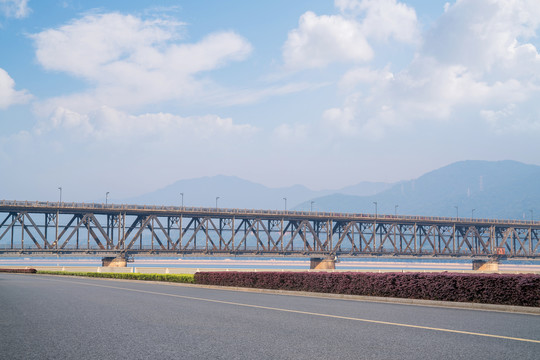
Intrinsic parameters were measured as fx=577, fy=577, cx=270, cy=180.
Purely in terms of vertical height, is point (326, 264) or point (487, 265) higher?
point (326, 264)

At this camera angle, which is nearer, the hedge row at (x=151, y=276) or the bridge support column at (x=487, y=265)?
the hedge row at (x=151, y=276)

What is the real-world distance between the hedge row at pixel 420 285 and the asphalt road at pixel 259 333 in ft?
6.25

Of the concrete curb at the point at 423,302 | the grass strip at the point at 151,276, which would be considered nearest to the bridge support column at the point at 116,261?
the grass strip at the point at 151,276

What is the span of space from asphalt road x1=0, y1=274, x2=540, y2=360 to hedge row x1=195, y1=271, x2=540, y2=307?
6.25ft

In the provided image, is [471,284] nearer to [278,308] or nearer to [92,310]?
[278,308]

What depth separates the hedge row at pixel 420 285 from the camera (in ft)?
61.2

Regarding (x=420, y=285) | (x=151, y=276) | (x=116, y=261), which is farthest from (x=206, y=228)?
(x=420, y=285)

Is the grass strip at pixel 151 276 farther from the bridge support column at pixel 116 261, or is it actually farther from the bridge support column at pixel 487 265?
the bridge support column at pixel 487 265

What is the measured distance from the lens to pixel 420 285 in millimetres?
22125

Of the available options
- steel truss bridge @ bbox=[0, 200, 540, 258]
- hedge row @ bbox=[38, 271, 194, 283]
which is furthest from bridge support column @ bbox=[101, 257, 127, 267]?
hedge row @ bbox=[38, 271, 194, 283]

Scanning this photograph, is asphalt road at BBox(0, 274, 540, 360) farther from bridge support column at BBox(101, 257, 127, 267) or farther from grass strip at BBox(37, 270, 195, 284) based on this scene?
bridge support column at BBox(101, 257, 127, 267)

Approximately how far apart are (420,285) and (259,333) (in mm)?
12062

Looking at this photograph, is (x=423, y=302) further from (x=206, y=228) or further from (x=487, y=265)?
(x=487, y=265)

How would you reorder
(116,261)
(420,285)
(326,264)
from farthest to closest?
1. (326,264)
2. (116,261)
3. (420,285)
